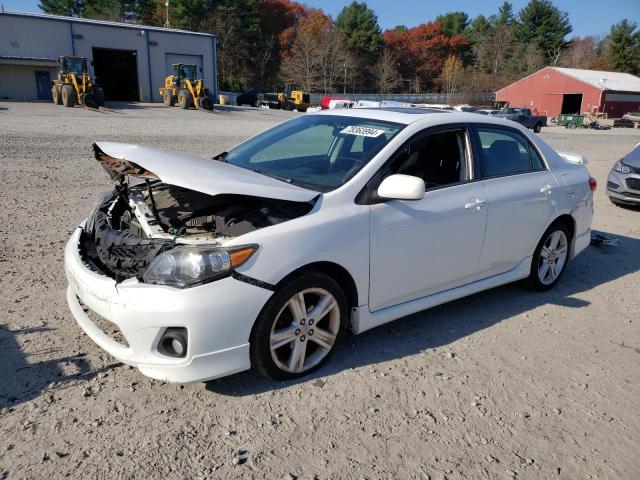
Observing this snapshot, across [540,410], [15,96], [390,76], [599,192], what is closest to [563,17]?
[390,76]

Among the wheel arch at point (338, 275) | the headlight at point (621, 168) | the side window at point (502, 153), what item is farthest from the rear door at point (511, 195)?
the headlight at point (621, 168)

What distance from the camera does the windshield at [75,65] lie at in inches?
1209

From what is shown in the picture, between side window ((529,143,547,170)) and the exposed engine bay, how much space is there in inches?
101

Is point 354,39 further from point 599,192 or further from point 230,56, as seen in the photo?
point 599,192

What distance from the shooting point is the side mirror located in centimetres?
330

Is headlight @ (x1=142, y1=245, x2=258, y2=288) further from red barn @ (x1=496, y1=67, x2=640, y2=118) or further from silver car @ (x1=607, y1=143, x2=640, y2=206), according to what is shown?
red barn @ (x1=496, y1=67, x2=640, y2=118)

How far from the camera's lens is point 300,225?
10.1 ft

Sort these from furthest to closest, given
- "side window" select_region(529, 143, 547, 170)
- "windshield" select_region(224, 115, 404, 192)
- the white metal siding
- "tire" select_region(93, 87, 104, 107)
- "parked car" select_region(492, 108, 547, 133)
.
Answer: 1. the white metal siding
2. "parked car" select_region(492, 108, 547, 133)
3. "tire" select_region(93, 87, 104, 107)
4. "side window" select_region(529, 143, 547, 170)
5. "windshield" select_region(224, 115, 404, 192)

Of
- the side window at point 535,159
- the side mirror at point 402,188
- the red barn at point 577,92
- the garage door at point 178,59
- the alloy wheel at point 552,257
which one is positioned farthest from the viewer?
the red barn at point 577,92

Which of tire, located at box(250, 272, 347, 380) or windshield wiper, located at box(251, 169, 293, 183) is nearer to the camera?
tire, located at box(250, 272, 347, 380)

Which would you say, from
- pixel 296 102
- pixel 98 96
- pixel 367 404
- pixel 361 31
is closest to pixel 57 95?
pixel 98 96

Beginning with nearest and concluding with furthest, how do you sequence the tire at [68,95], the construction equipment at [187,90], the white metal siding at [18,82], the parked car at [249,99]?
the tire at [68,95]
the construction equipment at [187,90]
the white metal siding at [18,82]
the parked car at [249,99]

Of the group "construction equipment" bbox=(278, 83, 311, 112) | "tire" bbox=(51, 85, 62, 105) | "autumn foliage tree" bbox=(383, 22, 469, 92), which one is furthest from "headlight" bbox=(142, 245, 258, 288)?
"autumn foliage tree" bbox=(383, 22, 469, 92)

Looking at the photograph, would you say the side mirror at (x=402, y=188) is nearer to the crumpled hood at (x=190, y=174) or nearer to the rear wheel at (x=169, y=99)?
the crumpled hood at (x=190, y=174)
